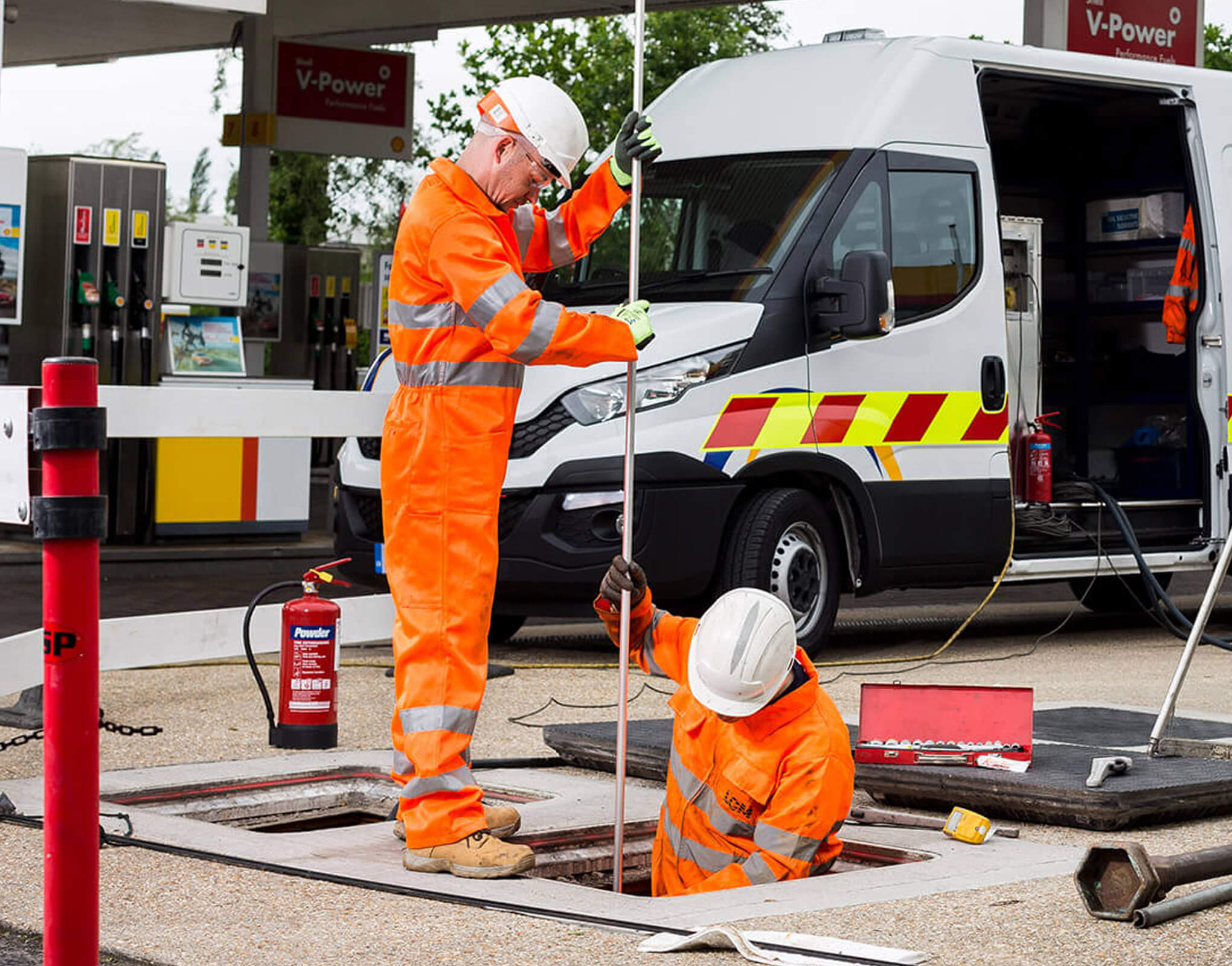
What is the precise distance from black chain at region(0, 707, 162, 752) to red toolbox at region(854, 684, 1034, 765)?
235cm

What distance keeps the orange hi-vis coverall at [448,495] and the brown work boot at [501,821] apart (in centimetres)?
20

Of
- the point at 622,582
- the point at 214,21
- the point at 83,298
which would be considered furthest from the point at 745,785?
the point at 214,21

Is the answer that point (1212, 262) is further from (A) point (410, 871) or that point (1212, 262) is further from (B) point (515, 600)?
(A) point (410, 871)

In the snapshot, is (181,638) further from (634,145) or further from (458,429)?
(634,145)

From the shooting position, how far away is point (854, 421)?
9.30 m

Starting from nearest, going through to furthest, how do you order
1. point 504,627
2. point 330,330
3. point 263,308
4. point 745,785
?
point 745,785, point 504,627, point 263,308, point 330,330

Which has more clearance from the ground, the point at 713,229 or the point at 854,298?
the point at 713,229

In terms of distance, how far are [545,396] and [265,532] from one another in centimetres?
660

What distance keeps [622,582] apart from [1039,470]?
5517 millimetres

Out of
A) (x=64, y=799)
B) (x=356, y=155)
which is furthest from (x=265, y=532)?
(x=64, y=799)

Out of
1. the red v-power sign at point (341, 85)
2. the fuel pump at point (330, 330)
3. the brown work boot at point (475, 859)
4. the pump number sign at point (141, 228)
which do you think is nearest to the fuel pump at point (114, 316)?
the pump number sign at point (141, 228)

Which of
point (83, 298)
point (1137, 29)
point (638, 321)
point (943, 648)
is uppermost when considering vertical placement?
point (1137, 29)

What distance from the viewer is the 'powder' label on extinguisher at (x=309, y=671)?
695cm

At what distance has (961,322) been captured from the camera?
9.63 meters
